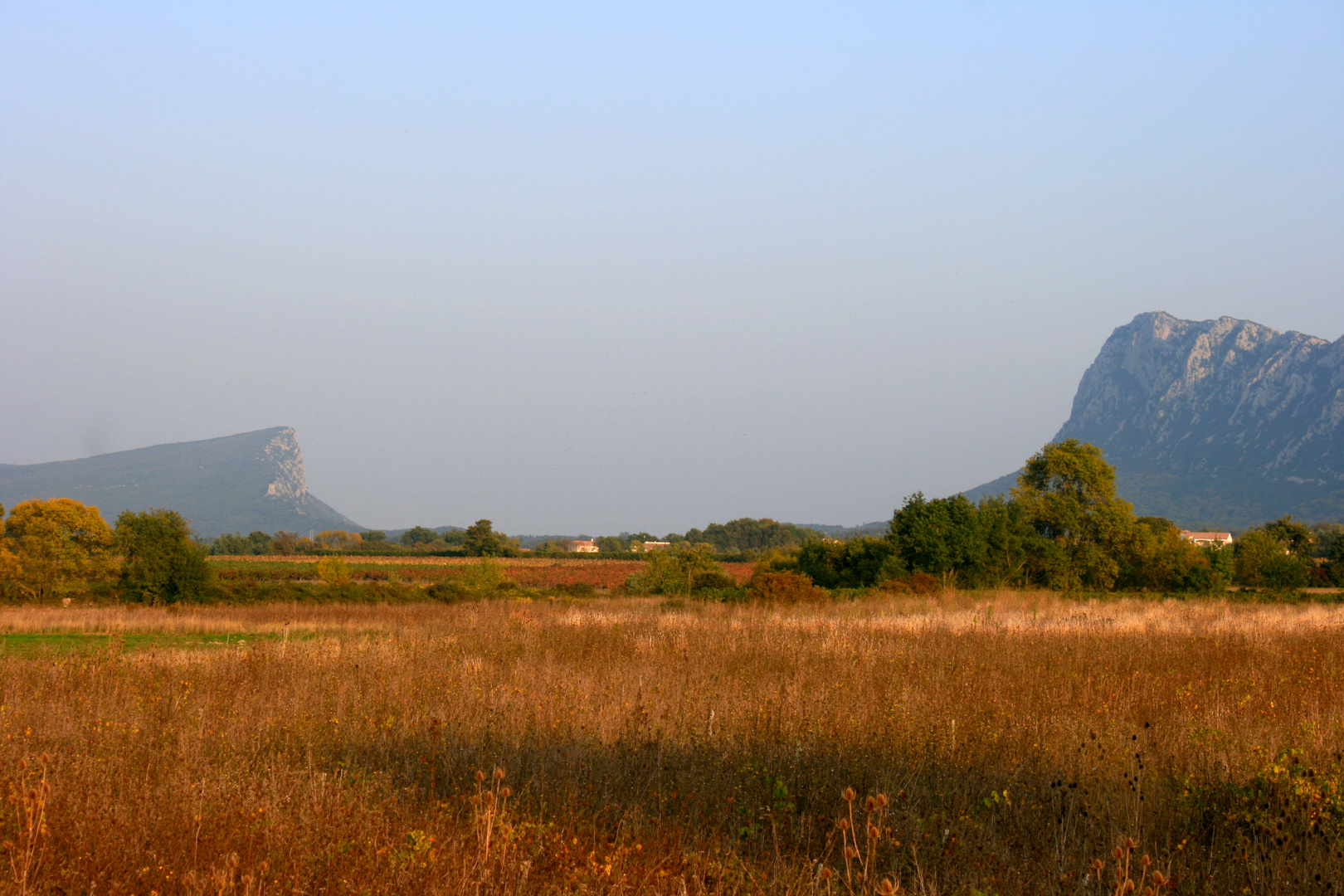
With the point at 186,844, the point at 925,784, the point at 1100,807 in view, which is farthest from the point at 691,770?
the point at 186,844

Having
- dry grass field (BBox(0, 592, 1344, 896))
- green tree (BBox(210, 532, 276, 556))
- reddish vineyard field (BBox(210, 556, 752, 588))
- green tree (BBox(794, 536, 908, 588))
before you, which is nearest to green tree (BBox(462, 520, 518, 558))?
reddish vineyard field (BBox(210, 556, 752, 588))

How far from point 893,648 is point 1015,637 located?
139 inches

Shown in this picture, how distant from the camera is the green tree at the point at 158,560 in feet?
118

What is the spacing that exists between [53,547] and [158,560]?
38.7ft

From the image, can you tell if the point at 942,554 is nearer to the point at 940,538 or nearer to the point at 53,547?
the point at 940,538

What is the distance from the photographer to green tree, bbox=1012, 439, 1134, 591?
52000mm

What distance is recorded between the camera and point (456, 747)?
7020 millimetres

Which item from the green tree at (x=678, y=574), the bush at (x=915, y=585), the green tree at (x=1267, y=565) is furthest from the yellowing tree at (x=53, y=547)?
the green tree at (x=1267, y=565)

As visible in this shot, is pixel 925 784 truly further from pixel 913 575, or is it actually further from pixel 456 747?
pixel 913 575

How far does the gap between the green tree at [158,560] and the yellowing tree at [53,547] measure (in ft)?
29.6

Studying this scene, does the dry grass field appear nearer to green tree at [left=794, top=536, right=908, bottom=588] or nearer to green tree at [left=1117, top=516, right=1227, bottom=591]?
green tree at [left=794, top=536, right=908, bottom=588]

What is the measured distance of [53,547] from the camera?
142ft

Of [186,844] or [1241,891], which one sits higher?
[186,844]

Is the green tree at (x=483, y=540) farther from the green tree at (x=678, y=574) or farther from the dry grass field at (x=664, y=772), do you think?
the dry grass field at (x=664, y=772)
